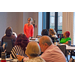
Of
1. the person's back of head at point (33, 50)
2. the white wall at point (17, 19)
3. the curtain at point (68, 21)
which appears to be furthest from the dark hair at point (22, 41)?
the white wall at point (17, 19)

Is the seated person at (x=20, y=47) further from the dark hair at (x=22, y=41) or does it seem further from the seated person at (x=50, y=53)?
the seated person at (x=50, y=53)

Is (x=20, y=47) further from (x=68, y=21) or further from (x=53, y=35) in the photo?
(x=68, y=21)

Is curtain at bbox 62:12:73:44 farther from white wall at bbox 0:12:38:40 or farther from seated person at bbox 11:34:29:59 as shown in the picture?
seated person at bbox 11:34:29:59

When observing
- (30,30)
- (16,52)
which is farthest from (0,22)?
(16,52)

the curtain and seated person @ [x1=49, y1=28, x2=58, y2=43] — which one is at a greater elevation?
the curtain

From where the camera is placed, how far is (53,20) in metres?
11.4

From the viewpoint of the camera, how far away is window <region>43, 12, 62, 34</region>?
11.3 meters

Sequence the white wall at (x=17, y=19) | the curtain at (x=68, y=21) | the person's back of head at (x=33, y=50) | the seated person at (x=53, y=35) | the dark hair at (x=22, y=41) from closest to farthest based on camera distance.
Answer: the person's back of head at (x=33, y=50) → the dark hair at (x=22, y=41) → the seated person at (x=53, y=35) → the curtain at (x=68, y=21) → the white wall at (x=17, y=19)

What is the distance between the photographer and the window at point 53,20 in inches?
444

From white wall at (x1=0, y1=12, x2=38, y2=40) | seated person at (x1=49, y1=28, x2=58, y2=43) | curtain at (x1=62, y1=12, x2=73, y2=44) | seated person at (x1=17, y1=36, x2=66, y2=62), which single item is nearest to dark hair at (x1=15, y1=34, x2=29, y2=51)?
seated person at (x1=17, y1=36, x2=66, y2=62)

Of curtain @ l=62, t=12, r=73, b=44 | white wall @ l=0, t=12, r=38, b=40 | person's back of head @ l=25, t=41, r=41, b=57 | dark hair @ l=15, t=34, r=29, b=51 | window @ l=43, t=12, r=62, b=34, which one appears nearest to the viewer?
person's back of head @ l=25, t=41, r=41, b=57

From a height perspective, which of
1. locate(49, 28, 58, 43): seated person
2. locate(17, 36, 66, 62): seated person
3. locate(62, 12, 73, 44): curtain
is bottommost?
locate(17, 36, 66, 62): seated person

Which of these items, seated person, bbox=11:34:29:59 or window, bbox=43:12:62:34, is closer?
seated person, bbox=11:34:29:59

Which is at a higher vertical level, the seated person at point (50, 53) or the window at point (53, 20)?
the window at point (53, 20)
